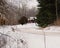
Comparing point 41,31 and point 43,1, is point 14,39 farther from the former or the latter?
point 43,1

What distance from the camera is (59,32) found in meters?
1.91

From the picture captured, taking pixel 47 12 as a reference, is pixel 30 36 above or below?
below

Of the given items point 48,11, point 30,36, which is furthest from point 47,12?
point 30,36

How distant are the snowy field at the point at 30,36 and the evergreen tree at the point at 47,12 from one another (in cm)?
5

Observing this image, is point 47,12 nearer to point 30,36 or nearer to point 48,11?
point 48,11

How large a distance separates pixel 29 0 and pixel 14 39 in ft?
1.20

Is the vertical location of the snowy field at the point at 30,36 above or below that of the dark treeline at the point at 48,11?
below

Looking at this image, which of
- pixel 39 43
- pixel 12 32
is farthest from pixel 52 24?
pixel 12 32

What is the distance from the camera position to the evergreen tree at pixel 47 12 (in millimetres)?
1934

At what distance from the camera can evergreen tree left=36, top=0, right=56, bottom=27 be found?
1.93 m

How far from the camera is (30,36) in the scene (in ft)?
6.42

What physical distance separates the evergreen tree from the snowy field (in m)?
0.05

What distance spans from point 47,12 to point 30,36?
254mm

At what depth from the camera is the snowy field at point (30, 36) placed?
1929 millimetres
